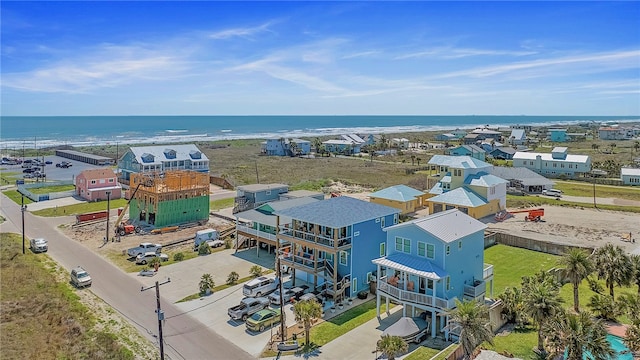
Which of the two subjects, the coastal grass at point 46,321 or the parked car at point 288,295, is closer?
the coastal grass at point 46,321

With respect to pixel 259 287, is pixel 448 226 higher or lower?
higher

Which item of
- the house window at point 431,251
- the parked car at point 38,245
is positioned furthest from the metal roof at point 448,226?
the parked car at point 38,245

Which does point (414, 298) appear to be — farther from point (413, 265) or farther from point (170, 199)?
point (170, 199)

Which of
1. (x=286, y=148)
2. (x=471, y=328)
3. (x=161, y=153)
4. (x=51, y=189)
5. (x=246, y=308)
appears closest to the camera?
(x=471, y=328)

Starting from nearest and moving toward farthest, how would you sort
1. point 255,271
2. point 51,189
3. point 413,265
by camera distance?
1. point 413,265
2. point 255,271
3. point 51,189

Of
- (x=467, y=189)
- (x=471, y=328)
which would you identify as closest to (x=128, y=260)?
(x=471, y=328)

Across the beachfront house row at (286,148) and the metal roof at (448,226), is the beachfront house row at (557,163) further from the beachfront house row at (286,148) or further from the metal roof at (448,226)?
the metal roof at (448,226)

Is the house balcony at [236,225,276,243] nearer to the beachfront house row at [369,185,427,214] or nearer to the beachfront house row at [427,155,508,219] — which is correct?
the beachfront house row at [369,185,427,214]
